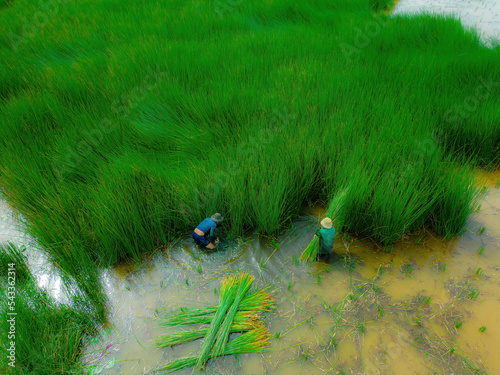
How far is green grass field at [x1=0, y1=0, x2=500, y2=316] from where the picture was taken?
6.57 feet

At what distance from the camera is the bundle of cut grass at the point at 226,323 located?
1.45 metres

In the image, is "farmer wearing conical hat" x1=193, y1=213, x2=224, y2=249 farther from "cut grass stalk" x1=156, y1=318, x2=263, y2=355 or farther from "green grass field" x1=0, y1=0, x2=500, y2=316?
"cut grass stalk" x1=156, y1=318, x2=263, y2=355

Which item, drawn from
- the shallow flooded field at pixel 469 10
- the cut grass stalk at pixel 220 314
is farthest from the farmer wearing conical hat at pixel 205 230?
the shallow flooded field at pixel 469 10

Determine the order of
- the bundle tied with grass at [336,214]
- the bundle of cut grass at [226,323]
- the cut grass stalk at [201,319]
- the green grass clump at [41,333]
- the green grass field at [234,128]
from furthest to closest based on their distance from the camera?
1. the green grass field at [234,128]
2. the bundle tied with grass at [336,214]
3. the cut grass stalk at [201,319]
4. the bundle of cut grass at [226,323]
5. the green grass clump at [41,333]

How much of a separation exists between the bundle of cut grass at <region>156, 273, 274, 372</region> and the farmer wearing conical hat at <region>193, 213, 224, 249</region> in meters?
0.34

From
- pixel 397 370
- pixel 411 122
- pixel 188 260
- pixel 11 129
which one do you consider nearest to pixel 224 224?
pixel 188 260

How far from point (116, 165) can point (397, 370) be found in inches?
91.0

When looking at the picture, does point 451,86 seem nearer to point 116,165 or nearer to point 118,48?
point 116,165

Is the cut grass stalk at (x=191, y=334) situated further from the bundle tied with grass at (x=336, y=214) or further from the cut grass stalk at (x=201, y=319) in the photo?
the bundle tied with grass at (x=336, y=214)

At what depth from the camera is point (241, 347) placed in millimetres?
1472

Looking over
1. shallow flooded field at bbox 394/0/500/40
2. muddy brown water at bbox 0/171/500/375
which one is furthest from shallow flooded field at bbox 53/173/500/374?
shallow flooded field at bbox 394/0/500/40

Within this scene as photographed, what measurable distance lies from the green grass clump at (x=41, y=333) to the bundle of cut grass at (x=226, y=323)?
1.42 feet

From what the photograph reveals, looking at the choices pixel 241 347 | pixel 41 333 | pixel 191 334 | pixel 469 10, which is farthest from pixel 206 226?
pixel 469 10

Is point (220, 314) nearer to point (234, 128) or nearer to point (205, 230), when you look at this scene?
point (205, 230)
